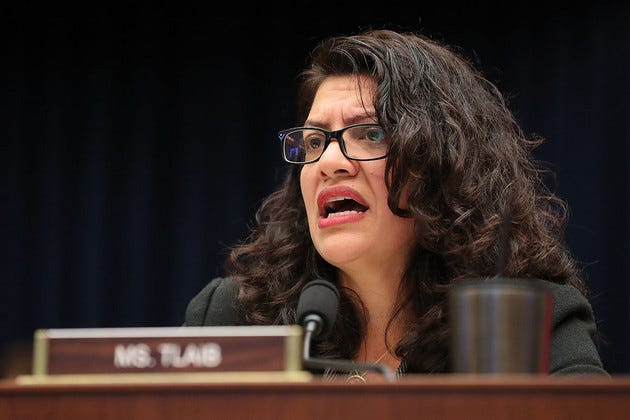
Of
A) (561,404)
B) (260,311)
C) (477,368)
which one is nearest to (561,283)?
(260,311)

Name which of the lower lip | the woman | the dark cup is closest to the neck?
the woman

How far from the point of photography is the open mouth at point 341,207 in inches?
59.3

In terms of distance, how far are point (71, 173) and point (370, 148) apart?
209cm

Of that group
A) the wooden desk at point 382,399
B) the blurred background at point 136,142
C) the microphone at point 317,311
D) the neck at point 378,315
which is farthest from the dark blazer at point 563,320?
the blurred background at point 136,142

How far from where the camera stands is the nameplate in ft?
2.35

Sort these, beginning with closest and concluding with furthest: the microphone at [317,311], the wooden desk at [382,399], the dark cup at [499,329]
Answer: the wooden desk at [382,399]
the dark cup at [499,329]
the microphone at [317,311]

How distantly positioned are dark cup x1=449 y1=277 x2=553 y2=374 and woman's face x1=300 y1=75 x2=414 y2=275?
66 centimetres

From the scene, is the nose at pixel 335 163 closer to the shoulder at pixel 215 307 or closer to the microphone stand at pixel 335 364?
the shoulder at pixel 215 307

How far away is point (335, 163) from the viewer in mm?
1513

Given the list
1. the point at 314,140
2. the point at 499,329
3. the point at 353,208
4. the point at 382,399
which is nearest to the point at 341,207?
the point at 353,208

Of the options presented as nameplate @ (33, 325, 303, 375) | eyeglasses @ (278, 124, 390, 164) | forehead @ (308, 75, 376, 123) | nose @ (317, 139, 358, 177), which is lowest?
nameplate @ (33, 325, 303, 375)

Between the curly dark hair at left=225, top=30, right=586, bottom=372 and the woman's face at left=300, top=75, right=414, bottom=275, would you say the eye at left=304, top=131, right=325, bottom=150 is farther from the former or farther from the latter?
the curly dark hair at left=225, top=30, right=586, bottom=372

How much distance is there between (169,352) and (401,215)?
2.75ft

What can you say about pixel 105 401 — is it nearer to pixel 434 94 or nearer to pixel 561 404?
pixel 561 404
